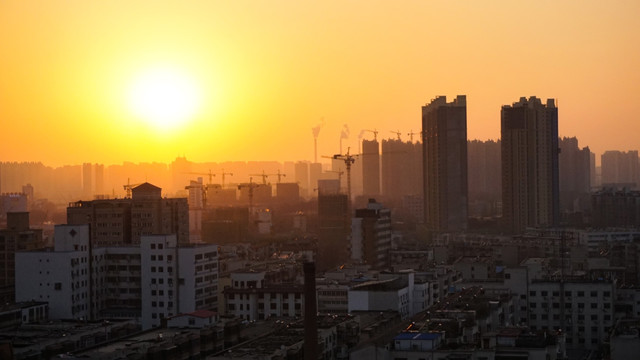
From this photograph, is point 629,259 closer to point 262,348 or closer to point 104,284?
point 104,284

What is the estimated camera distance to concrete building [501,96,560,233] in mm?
59281

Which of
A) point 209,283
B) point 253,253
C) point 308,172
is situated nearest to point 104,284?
point 209,283

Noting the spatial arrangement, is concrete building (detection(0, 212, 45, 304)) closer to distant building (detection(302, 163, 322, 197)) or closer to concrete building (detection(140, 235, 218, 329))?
concrete building (detection(140, 235, 218, 329))

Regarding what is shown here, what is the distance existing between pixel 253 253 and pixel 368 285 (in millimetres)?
21575

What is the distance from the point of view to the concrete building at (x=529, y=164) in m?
59.3

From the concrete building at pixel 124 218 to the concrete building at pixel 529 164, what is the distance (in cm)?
2717

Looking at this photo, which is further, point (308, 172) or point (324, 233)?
point (308, 172)

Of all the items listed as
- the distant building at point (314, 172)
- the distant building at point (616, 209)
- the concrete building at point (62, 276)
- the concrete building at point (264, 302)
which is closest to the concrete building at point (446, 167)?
the distant building at point (616, 209)

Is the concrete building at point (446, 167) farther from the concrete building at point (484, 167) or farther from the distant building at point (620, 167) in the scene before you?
the distant building at point (620, 167)

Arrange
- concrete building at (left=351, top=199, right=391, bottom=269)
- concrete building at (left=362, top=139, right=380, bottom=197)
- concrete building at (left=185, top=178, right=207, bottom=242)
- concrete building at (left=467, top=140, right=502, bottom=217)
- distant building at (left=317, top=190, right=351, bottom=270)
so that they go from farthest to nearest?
concrete building at (left=362, top=139, right=380, bottom=197) < concrete building at (left=467, top=140, right=502, bottom=217) < concrete building at (left=185, top=178, right=207, bottom=242) < distant building at (left=317, top=190, right=351, bottom=270) < concrete building at (left=351, top=199, right=391, bottom=269)

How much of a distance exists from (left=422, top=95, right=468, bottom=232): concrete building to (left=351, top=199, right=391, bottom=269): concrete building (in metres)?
21.6

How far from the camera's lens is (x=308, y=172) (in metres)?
123

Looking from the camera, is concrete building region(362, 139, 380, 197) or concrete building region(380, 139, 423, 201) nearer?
concrete building region(380, 139, 423, 201)

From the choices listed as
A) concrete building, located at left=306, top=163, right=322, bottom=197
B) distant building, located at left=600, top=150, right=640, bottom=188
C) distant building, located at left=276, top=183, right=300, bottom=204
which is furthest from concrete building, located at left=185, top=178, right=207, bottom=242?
distant building, located at left=600, top=150, right=640, bottom=188
